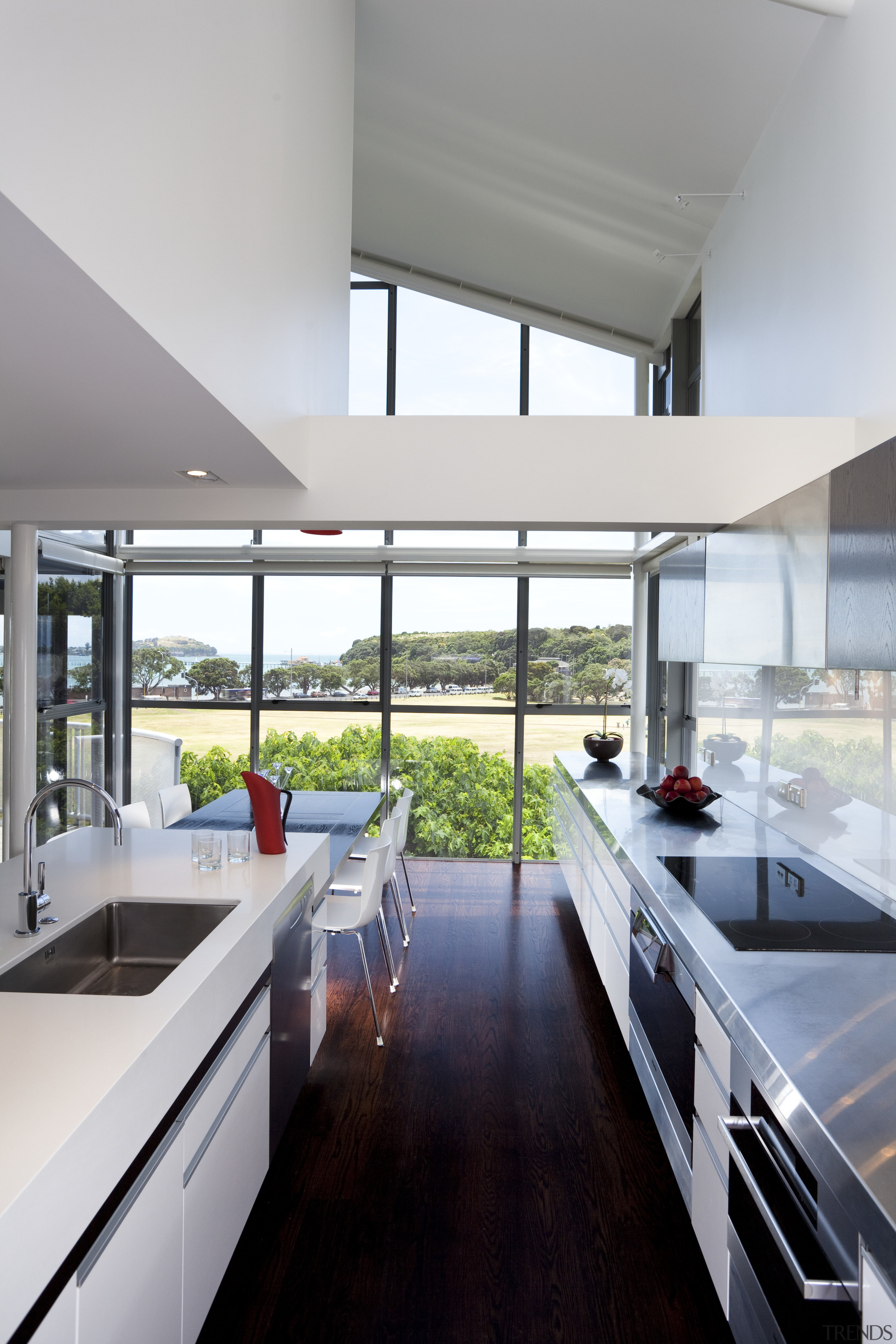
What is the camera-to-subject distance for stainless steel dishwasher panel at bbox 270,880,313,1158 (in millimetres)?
2225

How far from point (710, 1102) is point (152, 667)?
17.2 ft

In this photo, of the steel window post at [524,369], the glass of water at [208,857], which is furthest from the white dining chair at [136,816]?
the steel window post at [524,369]

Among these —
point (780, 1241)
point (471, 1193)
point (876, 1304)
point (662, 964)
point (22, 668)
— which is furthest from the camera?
point (22, 668)

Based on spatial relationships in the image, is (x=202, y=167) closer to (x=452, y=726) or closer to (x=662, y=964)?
(x=662, y=964)

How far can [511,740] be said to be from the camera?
580 centimetres

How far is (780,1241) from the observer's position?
1270mm

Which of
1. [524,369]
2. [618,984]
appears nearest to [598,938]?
[618,984]

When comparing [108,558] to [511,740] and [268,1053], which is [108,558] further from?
[268,1053]

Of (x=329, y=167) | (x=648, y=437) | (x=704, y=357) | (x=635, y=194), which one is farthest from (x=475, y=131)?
(x=648, y=437)

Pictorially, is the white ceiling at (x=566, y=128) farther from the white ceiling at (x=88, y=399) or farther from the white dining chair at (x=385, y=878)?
the white dining chair at (x=385, y=878)

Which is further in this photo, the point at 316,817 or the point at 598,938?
the point at 316,817

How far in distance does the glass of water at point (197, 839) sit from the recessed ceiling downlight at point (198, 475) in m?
1.36

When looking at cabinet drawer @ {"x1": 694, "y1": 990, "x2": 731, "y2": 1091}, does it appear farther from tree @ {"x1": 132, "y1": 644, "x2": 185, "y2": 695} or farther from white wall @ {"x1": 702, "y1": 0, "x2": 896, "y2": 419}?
tree @ {"x1": 132, "y1": 644, "x2": 185, "y2": 695}

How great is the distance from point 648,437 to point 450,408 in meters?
2.99
